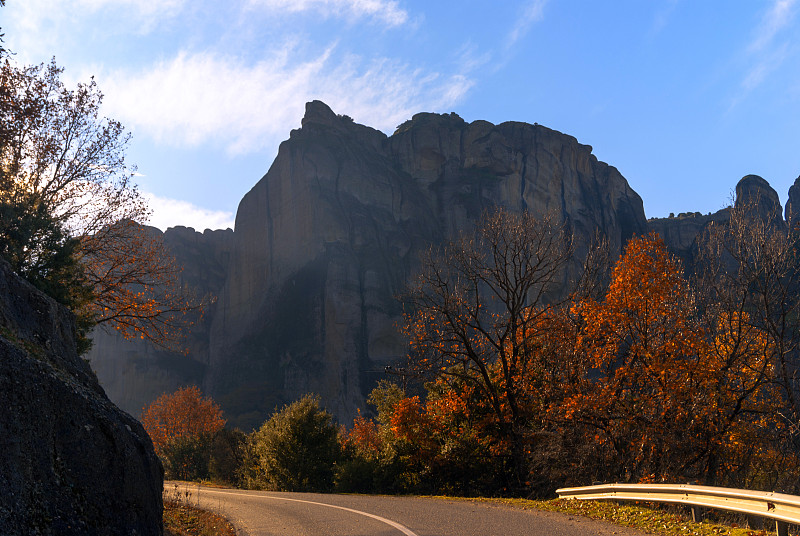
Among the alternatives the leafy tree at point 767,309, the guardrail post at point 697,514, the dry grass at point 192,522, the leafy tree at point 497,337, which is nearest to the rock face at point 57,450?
the dry grass at point 192,522

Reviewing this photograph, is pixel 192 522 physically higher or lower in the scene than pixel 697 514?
lower

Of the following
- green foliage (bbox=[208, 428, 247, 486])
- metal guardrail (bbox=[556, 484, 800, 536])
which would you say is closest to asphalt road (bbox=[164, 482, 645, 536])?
metal guardrail (bbox=[556, 484, 800, 536])

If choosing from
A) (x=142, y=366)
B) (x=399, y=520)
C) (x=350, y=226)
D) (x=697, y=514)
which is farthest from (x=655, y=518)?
(x=142, y=366)

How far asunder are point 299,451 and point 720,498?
1956 cm

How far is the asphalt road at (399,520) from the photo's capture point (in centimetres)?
884

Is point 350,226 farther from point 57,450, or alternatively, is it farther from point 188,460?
point 57,450

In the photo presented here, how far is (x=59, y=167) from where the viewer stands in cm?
1636

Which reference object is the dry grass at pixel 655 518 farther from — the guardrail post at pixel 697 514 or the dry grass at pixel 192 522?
the dry grass at pixel 192 522

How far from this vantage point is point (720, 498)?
754cm

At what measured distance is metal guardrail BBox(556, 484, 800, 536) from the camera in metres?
6.12

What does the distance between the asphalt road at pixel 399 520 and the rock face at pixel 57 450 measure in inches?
130

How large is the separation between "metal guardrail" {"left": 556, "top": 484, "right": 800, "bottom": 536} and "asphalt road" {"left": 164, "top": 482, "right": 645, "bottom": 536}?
2.79 feet

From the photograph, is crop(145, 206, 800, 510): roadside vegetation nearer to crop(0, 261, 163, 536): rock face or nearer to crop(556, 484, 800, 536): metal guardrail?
crop(556, 484, 800, 536): metal guardrail

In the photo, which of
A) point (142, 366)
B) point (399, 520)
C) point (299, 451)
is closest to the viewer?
point (399, 520)
